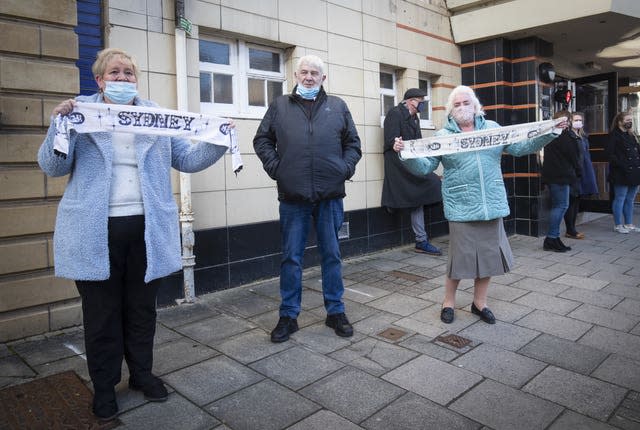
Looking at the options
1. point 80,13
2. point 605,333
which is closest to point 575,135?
point 605,333

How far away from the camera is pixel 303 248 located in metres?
4.01

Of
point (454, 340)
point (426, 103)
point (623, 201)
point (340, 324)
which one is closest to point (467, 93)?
point (454, 340)

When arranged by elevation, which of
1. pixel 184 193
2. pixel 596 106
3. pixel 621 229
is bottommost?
pixel 621 229

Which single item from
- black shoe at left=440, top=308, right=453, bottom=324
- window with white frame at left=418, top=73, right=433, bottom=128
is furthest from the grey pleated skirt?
window with white frame at left=418, top=73, right=433, bottom=128

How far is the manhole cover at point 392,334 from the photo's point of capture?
394 centimetres

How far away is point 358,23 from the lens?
22.6 ft

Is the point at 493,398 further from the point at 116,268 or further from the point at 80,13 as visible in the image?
the point at 80,13

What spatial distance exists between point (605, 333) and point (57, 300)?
15.1ft

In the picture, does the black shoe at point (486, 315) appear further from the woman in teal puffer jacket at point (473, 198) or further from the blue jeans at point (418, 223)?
the blue jeans at point (418, 223)

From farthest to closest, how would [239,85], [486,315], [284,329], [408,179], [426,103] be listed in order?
[426,103]
[408,179]
[239,85]
[486,315]
[284,329]

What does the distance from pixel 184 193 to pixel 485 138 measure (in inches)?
114

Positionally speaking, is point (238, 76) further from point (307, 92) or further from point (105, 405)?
point (105, 405)

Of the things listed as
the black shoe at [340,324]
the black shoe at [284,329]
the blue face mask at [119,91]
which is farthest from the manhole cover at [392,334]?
the blue face mask at [119,91]

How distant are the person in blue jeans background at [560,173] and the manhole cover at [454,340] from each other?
4.13 m
